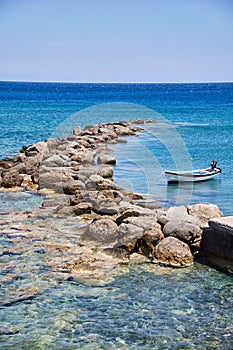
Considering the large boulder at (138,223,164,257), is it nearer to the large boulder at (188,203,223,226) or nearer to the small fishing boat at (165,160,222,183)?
the large boulder at (188,203,223,226)

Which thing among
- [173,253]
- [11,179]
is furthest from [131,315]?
[11,179]

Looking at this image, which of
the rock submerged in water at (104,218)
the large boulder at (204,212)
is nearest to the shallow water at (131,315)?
the rock submerged in water at (104,218)

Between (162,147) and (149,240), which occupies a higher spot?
(162,147)

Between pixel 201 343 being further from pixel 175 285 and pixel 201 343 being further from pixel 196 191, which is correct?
pixel 196 191

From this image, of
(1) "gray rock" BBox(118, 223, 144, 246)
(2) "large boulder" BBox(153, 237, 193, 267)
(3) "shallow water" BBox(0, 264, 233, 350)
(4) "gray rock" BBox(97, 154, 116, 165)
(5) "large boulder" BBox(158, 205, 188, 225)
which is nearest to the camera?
(3) "shallow water" BBox(0, 264, 233, 350)

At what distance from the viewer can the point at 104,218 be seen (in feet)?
47.7

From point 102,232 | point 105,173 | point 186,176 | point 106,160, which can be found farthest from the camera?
point 106,160

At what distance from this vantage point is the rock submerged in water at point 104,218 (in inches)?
483

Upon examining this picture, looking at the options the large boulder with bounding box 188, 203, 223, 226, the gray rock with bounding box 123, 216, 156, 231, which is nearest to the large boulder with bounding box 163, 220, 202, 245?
the gray rock with bounding box 123, 216, 156, 231

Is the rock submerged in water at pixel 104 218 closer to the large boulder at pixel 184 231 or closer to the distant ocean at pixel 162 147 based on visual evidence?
the large boulder at pixel 184 231

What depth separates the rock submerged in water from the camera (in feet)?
40.3

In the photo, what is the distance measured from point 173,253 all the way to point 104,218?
301cm

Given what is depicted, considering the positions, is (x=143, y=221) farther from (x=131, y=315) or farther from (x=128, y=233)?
(x=131, y=315)

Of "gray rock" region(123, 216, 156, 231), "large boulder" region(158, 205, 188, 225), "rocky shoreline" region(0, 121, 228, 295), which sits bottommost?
"rocky shoreline" region(0, 121, 228, 295)
